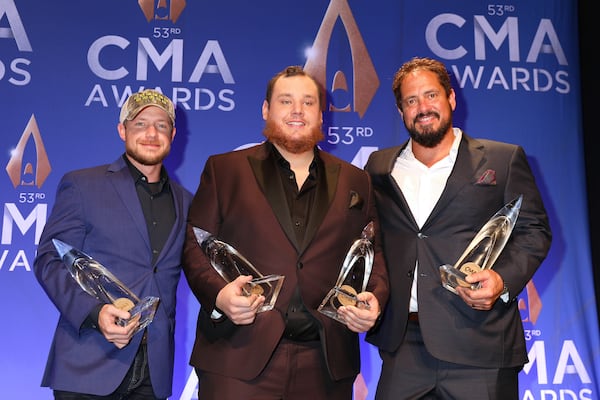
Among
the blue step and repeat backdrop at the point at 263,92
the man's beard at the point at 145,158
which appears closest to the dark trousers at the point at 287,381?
the man's beard at the point at 145,158

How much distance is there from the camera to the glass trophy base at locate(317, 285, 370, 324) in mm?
2301

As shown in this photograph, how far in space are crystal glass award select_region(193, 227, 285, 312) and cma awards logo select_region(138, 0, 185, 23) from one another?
97.5 inches

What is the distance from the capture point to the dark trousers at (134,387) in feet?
8.09

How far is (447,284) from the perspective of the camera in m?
2.37

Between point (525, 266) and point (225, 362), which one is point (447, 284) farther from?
point (225, 362)

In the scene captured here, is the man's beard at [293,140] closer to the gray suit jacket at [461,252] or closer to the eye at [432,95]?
the gray suit jacket at [461,252]

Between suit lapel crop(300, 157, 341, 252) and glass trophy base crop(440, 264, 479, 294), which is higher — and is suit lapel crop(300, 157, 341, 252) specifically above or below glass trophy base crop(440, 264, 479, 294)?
above

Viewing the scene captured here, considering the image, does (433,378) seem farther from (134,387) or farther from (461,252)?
(134,387)

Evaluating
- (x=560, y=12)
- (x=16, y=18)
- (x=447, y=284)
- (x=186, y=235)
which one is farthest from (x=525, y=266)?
(x=16, y=18)

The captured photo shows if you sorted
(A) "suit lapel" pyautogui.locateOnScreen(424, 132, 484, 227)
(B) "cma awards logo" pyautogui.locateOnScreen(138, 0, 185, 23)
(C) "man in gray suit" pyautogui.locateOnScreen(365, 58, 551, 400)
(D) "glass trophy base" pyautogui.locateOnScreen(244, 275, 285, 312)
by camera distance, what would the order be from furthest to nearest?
(B) "cma awards logo" pyautogui.locateOnScreen(138, 0, 185, 23) < (A) "suit lapel" pyautogui.locateOnScreen(424, 132, 484, 227) < (C) "man in gray suit" pyautogui.locateOnScreen(365, 58, 551, 400) < (D) "glass trophy base" pyautogui.locateOnScreen(244, 275, 285, 312)

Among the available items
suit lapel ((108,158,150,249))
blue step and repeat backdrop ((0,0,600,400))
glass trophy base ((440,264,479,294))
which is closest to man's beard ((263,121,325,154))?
suit lapel ((108,158,150,249))

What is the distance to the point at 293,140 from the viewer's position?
2.65 meters

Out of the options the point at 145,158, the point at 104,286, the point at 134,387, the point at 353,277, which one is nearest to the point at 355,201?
the point at 353,277

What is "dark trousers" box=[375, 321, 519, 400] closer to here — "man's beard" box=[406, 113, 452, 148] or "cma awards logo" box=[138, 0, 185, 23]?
"man's beard" box=[406, 113, 452, 148]
